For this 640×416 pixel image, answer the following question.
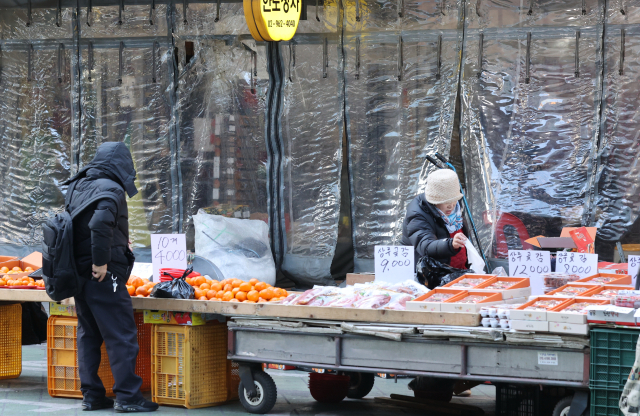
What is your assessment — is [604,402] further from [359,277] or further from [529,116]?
[529,116]

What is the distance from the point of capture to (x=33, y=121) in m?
10.8

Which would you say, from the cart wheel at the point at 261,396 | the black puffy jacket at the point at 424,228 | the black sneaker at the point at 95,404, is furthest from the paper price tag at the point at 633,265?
the black sneaker at the point at 95,404

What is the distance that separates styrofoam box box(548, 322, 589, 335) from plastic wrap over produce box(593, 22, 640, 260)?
4.75 m

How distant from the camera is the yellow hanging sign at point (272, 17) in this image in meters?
8.66

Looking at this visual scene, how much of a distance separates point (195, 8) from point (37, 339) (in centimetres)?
458

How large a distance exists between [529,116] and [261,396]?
4.99 meters

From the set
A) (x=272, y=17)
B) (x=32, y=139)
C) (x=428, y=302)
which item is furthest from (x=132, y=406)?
(x=32, y=139)

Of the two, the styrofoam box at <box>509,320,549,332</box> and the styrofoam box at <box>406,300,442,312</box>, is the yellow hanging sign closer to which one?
the styrofoam box at <box>406,300,442,312</box>

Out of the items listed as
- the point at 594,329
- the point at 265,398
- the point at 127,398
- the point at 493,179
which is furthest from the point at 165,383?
the point at 493,179

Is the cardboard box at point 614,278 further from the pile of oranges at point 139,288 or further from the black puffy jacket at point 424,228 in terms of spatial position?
the pile of oranges at point 139,288

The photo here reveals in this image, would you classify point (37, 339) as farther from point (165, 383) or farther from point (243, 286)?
point (243, 286)

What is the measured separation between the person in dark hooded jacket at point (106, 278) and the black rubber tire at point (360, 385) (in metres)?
1.59

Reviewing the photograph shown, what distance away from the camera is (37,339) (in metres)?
7.88

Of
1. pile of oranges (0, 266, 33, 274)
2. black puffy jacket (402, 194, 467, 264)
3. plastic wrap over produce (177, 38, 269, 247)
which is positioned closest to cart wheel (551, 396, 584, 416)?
black puffy jacket (402, 194, 467, 264)
